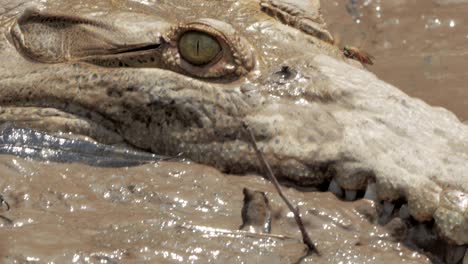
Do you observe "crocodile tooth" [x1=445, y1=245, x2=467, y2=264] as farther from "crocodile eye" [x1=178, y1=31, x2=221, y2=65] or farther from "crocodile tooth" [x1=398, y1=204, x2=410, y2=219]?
"crocodile eye" [x1=178, y1=31, x2=221, y2=65]

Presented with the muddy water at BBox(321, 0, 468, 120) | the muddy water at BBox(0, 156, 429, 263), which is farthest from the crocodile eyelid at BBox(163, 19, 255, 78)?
the muddy water at BBox(321, 0, 468, 120)

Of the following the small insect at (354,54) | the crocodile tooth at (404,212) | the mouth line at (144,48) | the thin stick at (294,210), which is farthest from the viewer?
the small insect at (354,54)

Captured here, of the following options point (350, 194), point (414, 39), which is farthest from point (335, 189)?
point (414, 39)

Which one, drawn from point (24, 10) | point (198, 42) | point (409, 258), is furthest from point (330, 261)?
point (24, 10)

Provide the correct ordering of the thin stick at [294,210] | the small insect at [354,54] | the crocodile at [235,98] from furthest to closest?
the small insect at [354,54] → the crocodile at [235,98] → the thin stick at [294,210]

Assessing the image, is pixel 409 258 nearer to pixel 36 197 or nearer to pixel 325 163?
pixel 325 163

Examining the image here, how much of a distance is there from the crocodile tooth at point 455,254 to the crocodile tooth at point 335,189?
544 millimetres

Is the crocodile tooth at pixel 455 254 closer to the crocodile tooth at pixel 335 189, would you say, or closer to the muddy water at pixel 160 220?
the muddy water at pixel 160 220

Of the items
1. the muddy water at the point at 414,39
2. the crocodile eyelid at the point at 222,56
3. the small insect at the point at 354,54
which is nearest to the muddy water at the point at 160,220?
the crocodile eyelid at the point at 222,56

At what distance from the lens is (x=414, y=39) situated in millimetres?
7480

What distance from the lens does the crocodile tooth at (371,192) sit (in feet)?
12.7

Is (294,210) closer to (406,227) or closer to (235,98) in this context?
(406,227)

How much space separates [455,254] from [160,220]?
3.98 ft

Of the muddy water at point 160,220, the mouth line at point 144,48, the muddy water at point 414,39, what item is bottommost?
the muddy water at point 414,39
